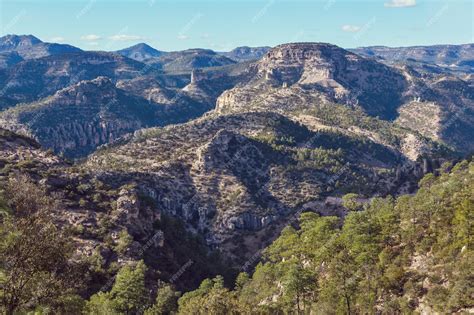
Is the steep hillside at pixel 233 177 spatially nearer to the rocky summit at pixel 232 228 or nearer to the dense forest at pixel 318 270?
the rocky summit at pixel 232 228

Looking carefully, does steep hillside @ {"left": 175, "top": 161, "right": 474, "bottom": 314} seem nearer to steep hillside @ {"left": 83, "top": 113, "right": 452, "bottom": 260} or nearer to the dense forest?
the dense forest

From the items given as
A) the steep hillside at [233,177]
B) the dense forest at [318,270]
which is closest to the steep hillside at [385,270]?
the dense forest at [318,270]

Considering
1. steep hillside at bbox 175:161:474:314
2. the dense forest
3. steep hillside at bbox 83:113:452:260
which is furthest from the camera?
steep hillside at bbox 83:113:452:260

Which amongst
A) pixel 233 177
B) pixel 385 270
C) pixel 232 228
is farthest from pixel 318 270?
pixel 233 177

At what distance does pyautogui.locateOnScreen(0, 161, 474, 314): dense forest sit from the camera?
86.3 ft

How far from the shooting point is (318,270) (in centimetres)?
5962

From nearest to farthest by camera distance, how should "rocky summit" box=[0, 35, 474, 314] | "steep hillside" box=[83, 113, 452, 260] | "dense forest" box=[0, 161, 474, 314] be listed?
"dense forest" box=[0, 161, 474, 314]
"rocky summit" box=[0, 35, 474, 314]
"steep hillside" box=[83, 113, 452, 260]

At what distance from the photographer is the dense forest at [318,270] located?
26312 mm

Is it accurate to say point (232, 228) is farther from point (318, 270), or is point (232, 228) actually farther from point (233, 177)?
point (318, 270)

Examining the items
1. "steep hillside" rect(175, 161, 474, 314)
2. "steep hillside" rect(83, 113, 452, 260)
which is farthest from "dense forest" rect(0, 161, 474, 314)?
"steep hillside" rect(83, 113, 452, 260)

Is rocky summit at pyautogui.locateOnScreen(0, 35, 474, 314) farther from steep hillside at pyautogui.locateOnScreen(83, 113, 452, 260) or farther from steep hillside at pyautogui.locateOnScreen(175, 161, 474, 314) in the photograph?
steep hillside at pyautogui.locateOnScreen(83, 113, 452, 260)

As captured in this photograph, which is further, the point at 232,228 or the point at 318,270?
the point at 232,228

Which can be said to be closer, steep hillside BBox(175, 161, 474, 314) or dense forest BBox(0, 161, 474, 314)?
dense forest BBox(0, 161, 474, 314)

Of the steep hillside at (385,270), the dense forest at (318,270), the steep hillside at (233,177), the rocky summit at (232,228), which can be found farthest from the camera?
the steep hillside at (233,177)
